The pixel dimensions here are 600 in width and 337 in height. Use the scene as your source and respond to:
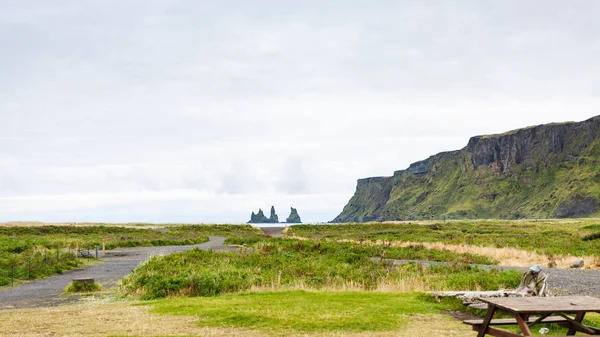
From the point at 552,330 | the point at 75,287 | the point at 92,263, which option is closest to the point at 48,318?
the point at 75,287

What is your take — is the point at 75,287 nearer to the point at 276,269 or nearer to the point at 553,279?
the point at 276,269

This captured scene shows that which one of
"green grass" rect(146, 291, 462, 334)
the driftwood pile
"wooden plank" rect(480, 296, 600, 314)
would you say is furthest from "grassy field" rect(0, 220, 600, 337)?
"wooden plank" rect(480, 296, 600, 314)

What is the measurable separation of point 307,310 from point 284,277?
378 inches

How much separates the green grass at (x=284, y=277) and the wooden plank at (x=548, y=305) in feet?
34.1

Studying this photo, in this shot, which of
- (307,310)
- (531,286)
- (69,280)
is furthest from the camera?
(69,280)

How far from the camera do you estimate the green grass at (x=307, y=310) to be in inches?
573

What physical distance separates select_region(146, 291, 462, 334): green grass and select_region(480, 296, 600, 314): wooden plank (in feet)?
14.1

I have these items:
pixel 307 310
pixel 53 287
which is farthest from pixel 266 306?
pixel 53 287

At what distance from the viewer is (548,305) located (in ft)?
33.1

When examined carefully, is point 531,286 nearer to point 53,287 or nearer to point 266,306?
point 266,306

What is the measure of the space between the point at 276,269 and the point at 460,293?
43.9 ft

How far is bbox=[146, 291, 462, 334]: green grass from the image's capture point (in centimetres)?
1456

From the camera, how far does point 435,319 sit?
15523mm

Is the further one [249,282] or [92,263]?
[92,263]
